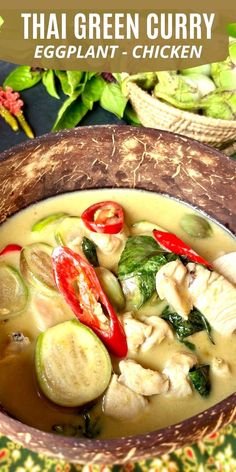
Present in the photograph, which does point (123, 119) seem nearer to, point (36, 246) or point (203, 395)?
point (36, 246)

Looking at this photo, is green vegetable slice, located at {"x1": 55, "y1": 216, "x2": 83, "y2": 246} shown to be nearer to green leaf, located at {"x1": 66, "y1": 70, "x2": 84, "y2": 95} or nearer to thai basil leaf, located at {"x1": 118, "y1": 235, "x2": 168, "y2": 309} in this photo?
thai basil leaf, located at {"x1": 118, "y1": 235, "x2": 168, "y2": 309}

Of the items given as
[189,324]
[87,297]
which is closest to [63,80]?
[87,297]

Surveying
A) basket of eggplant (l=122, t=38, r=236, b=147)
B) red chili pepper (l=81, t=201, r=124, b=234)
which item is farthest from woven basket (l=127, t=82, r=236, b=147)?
red chili pepper (l=81, t=201, r=124, b=234)

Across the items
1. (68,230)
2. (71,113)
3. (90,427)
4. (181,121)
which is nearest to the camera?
(90,427)

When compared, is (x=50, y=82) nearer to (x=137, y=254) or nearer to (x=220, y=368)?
(x=137, y=254)

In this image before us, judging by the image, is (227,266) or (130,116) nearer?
(227,266)

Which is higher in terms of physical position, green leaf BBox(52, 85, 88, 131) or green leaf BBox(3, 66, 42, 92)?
green leaf BBox(3, 66, 42, 92)
